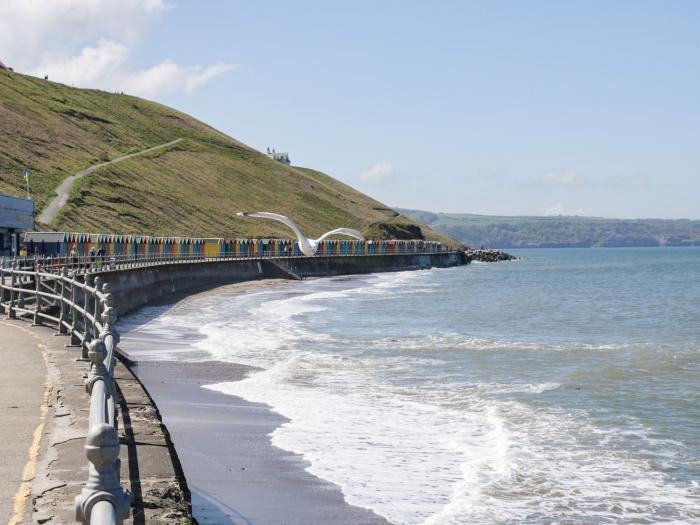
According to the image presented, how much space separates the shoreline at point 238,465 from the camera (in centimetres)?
905

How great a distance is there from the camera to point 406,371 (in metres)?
19.7

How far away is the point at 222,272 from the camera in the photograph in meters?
63.8

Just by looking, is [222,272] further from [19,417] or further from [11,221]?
[19,417]

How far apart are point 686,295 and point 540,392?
4202cm

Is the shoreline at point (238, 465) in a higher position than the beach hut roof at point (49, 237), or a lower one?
lower

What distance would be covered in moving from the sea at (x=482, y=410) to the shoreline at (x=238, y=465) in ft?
0.93

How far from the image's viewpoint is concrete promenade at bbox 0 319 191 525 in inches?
262

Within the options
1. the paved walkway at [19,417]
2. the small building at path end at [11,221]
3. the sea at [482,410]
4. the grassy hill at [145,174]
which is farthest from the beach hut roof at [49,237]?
the paved walkway at [19,417]

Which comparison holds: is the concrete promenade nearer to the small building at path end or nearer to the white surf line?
the small building at path end

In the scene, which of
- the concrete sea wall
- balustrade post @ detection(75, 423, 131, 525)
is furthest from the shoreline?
the concrete sea wall

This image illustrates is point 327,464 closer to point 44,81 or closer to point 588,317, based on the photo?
point 588,317

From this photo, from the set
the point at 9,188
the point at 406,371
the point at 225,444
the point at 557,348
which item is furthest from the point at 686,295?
the point at 9,188

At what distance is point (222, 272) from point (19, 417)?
180 ft

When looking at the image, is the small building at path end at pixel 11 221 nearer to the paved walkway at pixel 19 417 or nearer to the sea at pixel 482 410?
the sea at pixel 482 410
